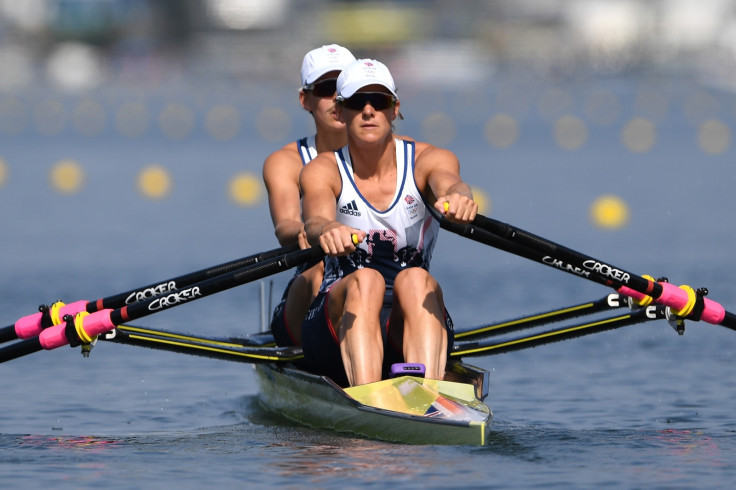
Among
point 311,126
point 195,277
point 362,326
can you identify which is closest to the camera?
point 362,326

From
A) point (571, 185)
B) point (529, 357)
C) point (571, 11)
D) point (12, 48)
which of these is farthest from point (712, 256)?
point (571, 11)

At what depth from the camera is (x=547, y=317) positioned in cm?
812

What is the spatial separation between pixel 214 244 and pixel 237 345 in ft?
26.4

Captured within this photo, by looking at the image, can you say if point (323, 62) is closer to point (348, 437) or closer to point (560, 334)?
point (560, 334)

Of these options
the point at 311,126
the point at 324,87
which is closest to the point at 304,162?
the point at 324,87

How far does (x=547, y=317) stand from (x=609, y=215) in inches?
396

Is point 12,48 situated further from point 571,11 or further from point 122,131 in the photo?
point 122,131

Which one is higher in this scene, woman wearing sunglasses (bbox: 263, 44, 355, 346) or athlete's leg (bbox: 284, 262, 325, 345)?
woman wearing sunglasses (bbox: 263, 44, 355, 346)

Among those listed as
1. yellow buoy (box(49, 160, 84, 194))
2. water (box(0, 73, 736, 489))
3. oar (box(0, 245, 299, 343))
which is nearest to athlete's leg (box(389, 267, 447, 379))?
water (box(0, 73, 736, 489))

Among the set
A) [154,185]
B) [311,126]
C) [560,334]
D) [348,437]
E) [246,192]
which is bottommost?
[348,437]

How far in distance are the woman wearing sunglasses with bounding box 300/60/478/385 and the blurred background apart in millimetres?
6058

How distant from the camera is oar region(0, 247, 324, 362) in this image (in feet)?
23.4

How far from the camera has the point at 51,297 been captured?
12.6 m

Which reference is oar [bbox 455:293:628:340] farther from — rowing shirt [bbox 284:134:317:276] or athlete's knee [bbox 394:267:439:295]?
athlete's knee [bbox 394:267:439:295]
